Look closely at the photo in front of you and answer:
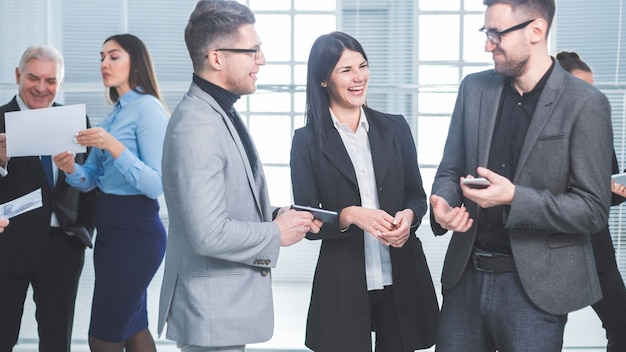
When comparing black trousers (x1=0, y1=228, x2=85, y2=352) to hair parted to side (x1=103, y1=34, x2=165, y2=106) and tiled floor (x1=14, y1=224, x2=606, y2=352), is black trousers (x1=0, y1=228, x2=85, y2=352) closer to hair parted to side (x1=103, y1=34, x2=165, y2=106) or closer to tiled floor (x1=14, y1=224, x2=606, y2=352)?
hair parted to side (x1=103, y1=34, x2=165, y2=106)

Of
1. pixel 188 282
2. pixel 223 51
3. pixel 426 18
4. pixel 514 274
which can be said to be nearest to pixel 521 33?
pixel 514 274

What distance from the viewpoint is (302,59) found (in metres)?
4.38

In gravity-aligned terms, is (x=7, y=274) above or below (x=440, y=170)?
below

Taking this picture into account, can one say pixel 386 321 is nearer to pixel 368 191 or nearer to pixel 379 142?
pixel 368 191

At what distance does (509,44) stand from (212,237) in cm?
99

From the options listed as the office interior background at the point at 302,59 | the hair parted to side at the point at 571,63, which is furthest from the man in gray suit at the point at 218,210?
the office interior background at the point at 302,59

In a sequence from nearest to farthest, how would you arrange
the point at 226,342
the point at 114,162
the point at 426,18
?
the point at 226,342, the point at 114,162, the point at 426,18

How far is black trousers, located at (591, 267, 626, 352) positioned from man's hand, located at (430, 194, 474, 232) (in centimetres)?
119

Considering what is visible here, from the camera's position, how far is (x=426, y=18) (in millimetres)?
4266

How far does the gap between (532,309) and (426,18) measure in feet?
8.21

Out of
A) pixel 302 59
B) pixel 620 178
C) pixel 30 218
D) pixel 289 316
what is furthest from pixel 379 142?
pixel 289 316

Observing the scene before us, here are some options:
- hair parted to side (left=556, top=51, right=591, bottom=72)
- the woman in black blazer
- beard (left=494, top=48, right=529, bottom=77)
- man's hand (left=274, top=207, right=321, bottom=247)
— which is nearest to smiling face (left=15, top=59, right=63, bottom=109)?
the woman in black blazer

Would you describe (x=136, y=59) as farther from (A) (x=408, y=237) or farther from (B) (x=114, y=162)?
(A) (x=408, y=237)

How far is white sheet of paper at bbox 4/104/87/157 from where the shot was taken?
302 centimetres
